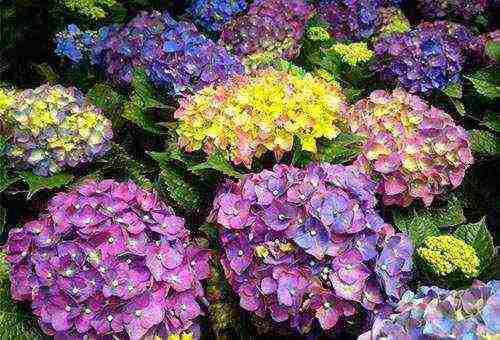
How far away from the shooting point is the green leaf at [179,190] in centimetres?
284

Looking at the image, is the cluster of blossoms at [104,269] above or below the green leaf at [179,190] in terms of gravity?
above

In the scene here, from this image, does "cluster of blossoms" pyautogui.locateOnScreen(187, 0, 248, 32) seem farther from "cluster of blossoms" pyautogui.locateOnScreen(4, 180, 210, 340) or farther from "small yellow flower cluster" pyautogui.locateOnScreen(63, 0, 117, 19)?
"cluster of blossoms" pyautogui.locateOnScreen(4, 180, 210, 340)

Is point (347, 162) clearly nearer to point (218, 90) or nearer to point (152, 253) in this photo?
point (218, 90)

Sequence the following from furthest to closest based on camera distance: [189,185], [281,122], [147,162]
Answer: [147,162]
[189,185]
[281,122]

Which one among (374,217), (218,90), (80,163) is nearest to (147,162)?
(80,163)

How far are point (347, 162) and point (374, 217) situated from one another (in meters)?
0.51

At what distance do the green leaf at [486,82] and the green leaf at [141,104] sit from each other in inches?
56.1

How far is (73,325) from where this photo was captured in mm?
2312

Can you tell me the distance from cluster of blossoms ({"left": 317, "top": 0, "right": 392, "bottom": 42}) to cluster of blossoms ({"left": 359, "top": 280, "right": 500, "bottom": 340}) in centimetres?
243

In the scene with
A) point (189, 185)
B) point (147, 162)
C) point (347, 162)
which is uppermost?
point (347, 162)

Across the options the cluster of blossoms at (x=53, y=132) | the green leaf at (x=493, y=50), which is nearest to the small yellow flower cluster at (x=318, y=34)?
the green leaf at (x=493, y=50)

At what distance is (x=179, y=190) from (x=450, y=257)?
1.03 m

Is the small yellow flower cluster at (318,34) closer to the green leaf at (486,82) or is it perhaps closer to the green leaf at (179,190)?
the green leaf at (486,82)

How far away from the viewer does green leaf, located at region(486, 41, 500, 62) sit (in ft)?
11.6
